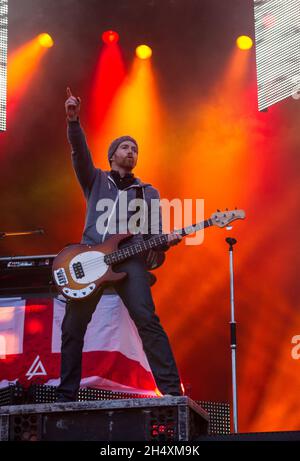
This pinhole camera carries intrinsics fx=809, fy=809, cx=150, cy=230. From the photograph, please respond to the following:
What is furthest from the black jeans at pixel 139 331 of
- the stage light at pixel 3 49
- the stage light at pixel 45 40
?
the stage light at pixel 45 40

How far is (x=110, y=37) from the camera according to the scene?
373 inches

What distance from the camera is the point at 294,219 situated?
8.81m

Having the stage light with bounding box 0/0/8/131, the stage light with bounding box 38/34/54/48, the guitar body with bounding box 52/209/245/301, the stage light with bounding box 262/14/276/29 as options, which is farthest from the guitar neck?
the stage light with bounding box 38/34/54/48

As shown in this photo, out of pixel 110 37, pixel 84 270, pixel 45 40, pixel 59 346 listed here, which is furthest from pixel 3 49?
pixel 84 270

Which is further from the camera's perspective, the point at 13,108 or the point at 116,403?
the point at 13,108

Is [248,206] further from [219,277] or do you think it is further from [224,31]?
[224,31]

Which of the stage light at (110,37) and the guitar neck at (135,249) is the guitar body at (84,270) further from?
the stage light at (110,37)

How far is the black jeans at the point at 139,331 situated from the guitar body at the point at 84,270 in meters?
0.06

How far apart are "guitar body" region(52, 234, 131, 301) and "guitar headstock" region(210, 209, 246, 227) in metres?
0.75

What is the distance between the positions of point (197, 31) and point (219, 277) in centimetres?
292

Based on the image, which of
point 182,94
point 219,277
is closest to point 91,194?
point 219,277

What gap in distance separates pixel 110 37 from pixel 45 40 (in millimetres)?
757

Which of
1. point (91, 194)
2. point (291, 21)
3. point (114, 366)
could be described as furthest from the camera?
point (291, 21)

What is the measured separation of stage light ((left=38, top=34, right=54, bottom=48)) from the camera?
939cm
